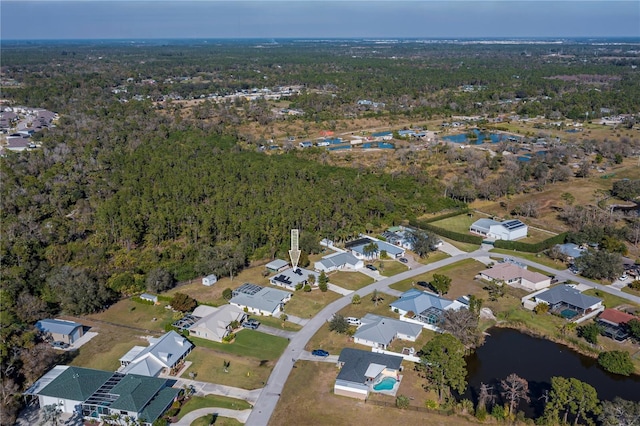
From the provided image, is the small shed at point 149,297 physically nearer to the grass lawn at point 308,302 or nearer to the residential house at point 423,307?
the grass lawn at point 308,302

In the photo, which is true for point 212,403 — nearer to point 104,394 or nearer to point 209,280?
point 104,394

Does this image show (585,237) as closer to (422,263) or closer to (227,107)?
(422,263)

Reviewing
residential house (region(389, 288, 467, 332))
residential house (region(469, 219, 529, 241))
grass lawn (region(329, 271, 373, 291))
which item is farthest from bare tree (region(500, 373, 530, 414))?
residential house (region(469, 219, 529, 241))

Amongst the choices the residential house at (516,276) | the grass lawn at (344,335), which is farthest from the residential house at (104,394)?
the residential house at (516,276)

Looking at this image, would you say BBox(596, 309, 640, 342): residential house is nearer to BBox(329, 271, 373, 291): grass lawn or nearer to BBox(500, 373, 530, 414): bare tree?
BBox(500, 373, 530, 414): bare tree

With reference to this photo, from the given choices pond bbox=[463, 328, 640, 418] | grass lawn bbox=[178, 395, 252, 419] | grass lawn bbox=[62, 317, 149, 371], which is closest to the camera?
grass lawn bbox=[178, 395, 252, 419]

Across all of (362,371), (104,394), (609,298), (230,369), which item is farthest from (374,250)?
(104,394)
